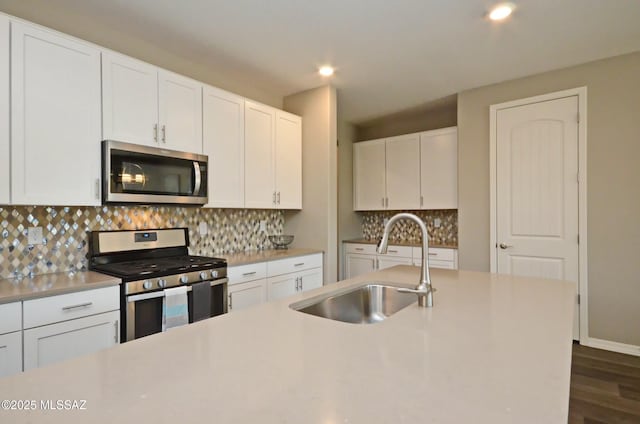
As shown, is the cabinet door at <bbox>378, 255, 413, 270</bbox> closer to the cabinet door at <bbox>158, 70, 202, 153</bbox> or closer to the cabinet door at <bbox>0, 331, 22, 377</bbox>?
the cabinet door at <bbox>158, 70, 202, 153</bbox>

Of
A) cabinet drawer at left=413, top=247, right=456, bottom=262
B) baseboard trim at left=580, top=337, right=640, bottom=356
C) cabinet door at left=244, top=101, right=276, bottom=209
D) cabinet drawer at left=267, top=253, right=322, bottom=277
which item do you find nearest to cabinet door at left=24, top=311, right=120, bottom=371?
cabinet drawer at left=267, top=253, right=322, bottom=277

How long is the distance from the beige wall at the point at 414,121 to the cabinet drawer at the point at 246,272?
2.80 metres

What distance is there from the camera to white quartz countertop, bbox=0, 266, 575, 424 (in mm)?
643

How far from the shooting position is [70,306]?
6.01ft

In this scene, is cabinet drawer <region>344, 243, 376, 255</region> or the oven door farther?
cabinet drawer <region>344, 243, 376, 255</region>

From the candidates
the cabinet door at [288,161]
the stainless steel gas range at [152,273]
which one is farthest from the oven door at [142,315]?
the cabinet door at [288,161]

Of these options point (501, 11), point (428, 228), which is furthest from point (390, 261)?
point (501, 11)

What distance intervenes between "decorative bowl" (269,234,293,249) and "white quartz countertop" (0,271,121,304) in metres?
1.74

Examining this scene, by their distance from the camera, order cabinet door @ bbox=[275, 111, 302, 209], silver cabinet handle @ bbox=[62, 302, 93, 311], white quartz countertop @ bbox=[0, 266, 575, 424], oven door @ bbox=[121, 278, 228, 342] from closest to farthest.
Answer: white quartz countertop @ bbox=[0, 266, 575, 424], silver cabinet handle @ bbox=[62, 302, 93, 311], oven door @ bbox=[121, 278, 228, 342], cabinet door @ bbox=[275, 111, 302, 209]

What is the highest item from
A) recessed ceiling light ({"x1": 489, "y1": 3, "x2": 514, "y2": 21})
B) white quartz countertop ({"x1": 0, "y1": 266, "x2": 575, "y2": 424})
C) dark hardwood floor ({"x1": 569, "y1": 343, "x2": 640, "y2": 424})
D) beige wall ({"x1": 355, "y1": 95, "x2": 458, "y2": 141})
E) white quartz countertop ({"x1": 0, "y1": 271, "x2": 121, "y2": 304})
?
recessed ceiling light ({"x1": 489, "y1": 3, "x2": 514, "y2": 21})

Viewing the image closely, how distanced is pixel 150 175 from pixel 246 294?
1.19 m

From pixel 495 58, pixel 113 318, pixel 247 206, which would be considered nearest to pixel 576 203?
pixel 495 58

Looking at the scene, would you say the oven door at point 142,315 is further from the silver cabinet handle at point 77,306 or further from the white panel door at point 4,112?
the white panel door at point 4,112

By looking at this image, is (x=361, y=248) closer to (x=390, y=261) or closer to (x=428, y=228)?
(x=390, y=261)
